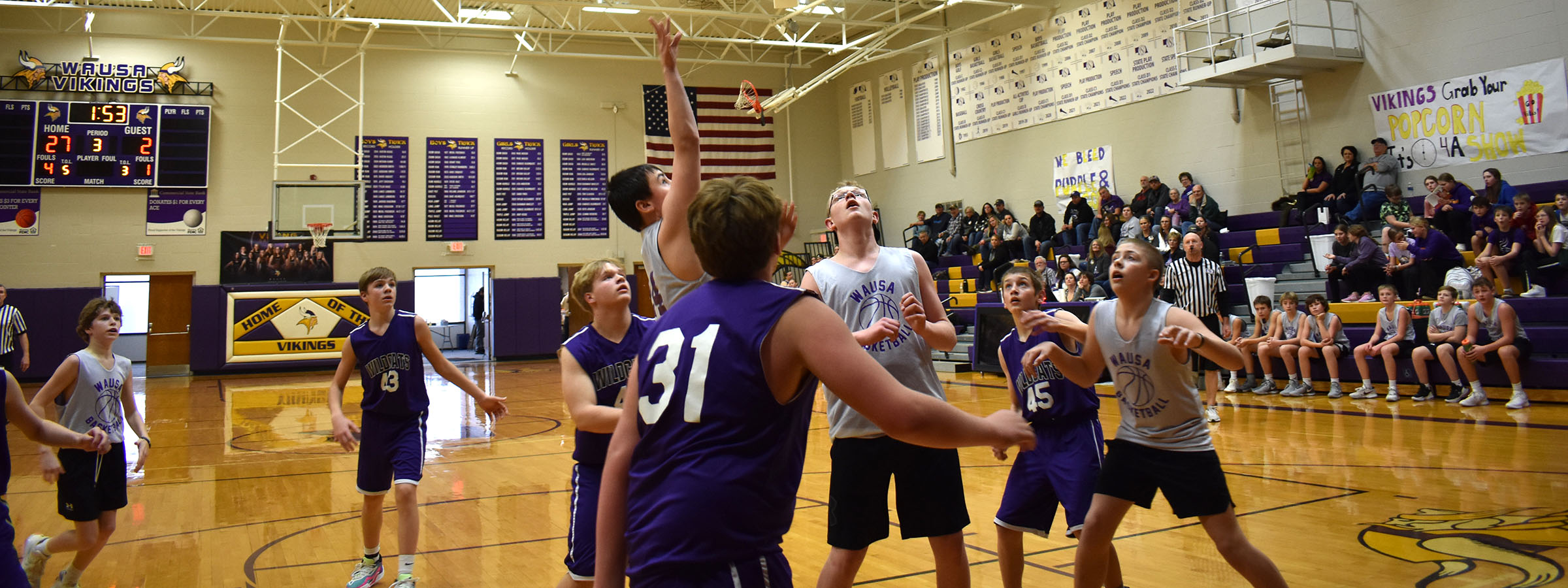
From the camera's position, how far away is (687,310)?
1.83 meters

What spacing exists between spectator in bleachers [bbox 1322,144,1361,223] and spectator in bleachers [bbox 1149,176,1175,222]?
7.67ft

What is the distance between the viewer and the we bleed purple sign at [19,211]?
1759 centimetres

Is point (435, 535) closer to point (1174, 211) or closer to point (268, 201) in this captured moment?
point (1174, 211)

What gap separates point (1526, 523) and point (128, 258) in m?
21.4

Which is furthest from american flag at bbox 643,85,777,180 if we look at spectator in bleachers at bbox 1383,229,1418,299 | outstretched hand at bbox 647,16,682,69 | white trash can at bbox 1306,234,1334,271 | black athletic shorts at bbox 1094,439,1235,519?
outstretched hand at bbox 647,16,682,69

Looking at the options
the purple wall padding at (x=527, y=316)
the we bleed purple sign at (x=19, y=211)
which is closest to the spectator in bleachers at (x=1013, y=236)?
the purple wall padding at (x=527, y=316)

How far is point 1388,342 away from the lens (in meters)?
9.76

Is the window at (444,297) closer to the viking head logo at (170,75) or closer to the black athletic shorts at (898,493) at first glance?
the viking head logo at (170,75)

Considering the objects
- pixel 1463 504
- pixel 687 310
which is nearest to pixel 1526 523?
pixel 1463 504

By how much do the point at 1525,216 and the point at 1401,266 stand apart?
127 centimetres

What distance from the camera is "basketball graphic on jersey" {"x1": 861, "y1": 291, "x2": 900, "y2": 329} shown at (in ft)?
10.7

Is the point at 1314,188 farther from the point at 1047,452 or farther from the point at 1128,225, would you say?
the point at 1047,452

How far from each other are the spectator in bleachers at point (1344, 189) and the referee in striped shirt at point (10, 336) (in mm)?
16876

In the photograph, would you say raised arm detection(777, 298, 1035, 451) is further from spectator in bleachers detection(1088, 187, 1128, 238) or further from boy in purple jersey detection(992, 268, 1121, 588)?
spectator in bleachers detection(1088, 187, 1128, 238)
